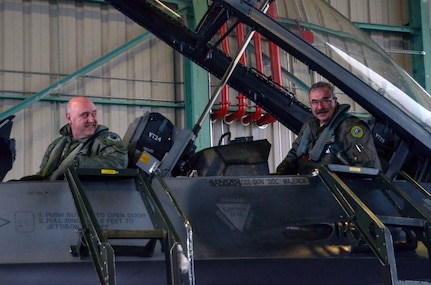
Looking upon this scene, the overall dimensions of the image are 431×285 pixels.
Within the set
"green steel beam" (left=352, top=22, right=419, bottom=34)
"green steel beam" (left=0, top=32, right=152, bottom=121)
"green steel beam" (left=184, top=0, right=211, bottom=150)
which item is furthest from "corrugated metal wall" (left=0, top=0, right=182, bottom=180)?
"green steel beam" (left=352, top=22, right=419, bottom=34)

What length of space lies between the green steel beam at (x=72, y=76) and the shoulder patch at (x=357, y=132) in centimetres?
580

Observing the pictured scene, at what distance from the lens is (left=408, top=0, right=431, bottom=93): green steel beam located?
11.6 m

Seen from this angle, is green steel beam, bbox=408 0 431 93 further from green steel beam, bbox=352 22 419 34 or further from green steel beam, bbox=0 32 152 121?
green steel beam, bbox=0 32 152 121

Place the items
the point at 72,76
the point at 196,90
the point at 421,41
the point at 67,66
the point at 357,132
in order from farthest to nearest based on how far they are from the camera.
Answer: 1. the point at 421,41
2. the point at 196,90
3. the point at 67,66
4. the point at 72,76
5. the point at 357,132

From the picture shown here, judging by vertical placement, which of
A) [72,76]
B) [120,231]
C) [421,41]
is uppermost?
[421,41]

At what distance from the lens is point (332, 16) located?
4273 millimetres

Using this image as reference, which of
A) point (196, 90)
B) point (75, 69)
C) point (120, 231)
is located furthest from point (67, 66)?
point (120, 231)

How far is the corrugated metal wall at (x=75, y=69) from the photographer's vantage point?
9516mm

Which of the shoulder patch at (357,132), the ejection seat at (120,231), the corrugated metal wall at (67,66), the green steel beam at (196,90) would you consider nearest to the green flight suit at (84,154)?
the ejection seat at (120,231)

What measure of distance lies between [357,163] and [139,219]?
4.01ft

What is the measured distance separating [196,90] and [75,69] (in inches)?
63.5

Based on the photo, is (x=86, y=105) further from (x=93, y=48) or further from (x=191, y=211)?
(x=93, y=48)

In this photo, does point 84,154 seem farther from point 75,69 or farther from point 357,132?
point 75,69

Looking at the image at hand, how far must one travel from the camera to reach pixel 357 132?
3.97 meters
